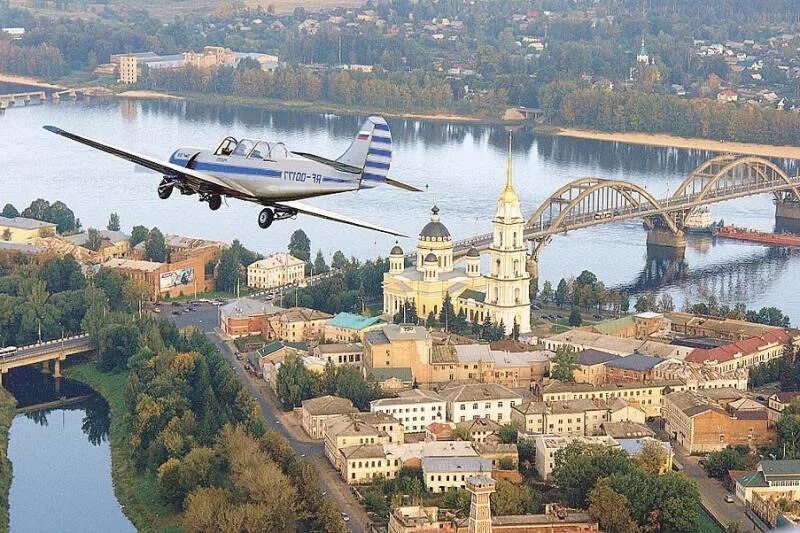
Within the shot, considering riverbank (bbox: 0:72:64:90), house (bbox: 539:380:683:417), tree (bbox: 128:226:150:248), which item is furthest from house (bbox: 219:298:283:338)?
riverbank (bbox: 0:72:64:90)

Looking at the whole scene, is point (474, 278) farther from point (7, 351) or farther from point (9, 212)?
point (9, 212)

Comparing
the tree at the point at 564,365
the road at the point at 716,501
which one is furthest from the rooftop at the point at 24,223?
the road at the point at 716,501

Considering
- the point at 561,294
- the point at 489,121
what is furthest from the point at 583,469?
the point at 489,121

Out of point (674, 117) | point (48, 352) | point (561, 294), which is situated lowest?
point (674, 117)

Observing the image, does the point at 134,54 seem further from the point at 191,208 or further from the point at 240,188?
the point at 240,188

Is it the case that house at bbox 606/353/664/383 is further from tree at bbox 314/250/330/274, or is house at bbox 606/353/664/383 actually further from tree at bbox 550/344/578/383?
tree at bbox 314/250/330/274
